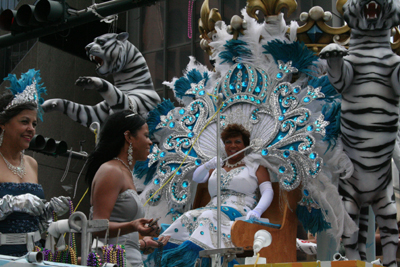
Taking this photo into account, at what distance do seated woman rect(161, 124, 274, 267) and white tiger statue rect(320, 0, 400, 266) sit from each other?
878mm

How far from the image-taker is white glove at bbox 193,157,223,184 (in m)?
5.30

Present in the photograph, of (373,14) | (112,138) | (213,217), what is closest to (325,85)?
(373,14)

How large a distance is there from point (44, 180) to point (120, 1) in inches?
274

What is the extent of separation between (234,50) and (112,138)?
8.82ft

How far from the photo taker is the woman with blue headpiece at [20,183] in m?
3.10

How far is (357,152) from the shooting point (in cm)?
526

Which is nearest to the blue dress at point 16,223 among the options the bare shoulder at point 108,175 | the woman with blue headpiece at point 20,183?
the woman with blue headpiece at point 20,183

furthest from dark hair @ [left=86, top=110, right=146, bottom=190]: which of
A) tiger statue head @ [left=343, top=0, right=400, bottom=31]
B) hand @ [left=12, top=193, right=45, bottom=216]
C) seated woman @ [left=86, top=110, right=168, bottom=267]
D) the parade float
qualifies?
tiger statue head @ [left=343, top=0, right=400, bottom=31]

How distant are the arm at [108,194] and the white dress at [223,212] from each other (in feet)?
5.16

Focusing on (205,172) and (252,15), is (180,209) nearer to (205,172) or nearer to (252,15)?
(205,172)

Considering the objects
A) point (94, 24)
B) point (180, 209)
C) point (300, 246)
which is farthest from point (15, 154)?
point (94, 24)

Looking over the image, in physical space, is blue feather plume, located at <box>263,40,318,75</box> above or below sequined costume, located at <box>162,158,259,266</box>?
above

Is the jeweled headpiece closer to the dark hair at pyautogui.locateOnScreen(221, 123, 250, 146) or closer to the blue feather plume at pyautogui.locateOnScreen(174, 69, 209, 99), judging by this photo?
the dark hair at pyautogui.locateOnScreen(221, 123, 250, 146)

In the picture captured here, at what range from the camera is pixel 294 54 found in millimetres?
5574
